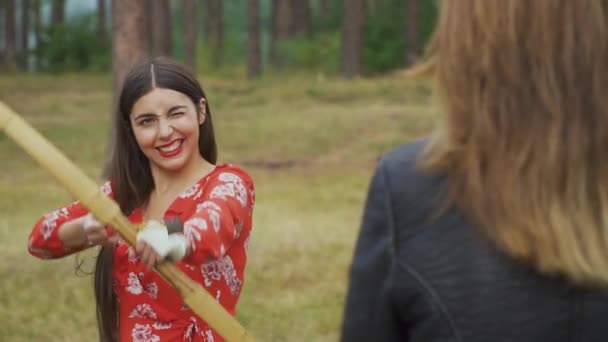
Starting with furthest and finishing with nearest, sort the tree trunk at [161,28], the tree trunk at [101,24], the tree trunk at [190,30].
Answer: the tree trunk at [101,24]
the tree trunk at [161,28]
the tree trunk at [190,30]

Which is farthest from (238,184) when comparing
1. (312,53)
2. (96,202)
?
(312,53)

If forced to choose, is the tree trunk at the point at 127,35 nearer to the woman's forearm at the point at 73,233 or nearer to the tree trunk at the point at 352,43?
the woman's forearm at the point at 73,233

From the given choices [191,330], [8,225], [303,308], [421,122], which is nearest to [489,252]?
[191,330]

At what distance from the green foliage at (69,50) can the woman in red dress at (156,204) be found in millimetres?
36034

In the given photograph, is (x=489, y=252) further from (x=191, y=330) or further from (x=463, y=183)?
(x=191, y=330)

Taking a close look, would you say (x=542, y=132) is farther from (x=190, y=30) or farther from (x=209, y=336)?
(x=190, y=30)

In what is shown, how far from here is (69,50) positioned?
133ft

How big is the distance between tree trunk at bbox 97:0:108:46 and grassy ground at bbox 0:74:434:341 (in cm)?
930

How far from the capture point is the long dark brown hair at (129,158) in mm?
3594

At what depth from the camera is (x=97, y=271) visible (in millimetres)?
3586

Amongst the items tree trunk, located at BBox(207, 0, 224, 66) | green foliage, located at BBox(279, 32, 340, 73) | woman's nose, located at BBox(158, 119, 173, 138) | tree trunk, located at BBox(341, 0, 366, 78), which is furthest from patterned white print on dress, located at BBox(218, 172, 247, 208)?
tree trunk, located at BBox(207, 0, 224, 66)

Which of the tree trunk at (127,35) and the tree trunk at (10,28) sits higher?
the tree trunk at (127,35)

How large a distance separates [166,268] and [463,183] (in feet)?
3.82

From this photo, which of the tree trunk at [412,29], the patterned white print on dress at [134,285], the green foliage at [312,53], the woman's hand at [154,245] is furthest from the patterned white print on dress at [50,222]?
the tree trunk at [412,29]
